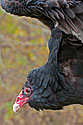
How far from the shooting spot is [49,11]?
384 centimetres

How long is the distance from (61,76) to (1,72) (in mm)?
4305

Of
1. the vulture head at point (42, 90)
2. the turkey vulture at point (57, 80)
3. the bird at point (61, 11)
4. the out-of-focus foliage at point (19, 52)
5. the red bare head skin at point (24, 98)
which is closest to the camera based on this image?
the bird at point (61, 11)

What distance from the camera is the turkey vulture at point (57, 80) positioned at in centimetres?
482

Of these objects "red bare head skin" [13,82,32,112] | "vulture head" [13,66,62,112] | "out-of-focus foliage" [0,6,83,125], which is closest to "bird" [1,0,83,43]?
"vulture head" [13,66,62,112]

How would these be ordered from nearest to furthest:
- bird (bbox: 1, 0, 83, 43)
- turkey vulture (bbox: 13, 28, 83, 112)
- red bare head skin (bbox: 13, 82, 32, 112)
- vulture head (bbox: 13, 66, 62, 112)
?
1. bird (bbox: 1, 0, 83, 43)
2. turkey vulture (bbox: 13, 28, 83, 112)
3. vulture head (bbox: 13, 66, 62, 112)
4. red bare head skin (bbox: 13, 82, 32, 112)

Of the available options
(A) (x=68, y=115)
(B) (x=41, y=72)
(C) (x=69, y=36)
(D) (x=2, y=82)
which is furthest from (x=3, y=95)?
(C) (x=69, y=36)

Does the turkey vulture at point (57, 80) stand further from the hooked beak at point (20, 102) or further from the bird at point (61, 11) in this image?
the bird at point (61, 11)

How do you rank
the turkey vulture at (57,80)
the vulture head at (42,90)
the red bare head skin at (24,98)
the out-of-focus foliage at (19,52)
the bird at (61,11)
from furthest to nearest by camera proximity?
the out-of-focus foliage at (19,52), the red bare head skin at (24,98), the vulture head at (42,90), the turkey vulture at (57,80), the bird at (61,11)

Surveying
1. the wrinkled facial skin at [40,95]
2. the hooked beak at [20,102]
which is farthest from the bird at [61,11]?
the hooked beak at [20,102]

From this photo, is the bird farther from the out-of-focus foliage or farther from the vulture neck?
the out-of-focus foliage

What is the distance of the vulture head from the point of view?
4922 mm

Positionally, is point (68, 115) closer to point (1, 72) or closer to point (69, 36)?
point (1, 72)

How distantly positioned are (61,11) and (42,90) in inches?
60.1

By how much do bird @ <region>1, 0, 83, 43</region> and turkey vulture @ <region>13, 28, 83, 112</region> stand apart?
0.79 meters
